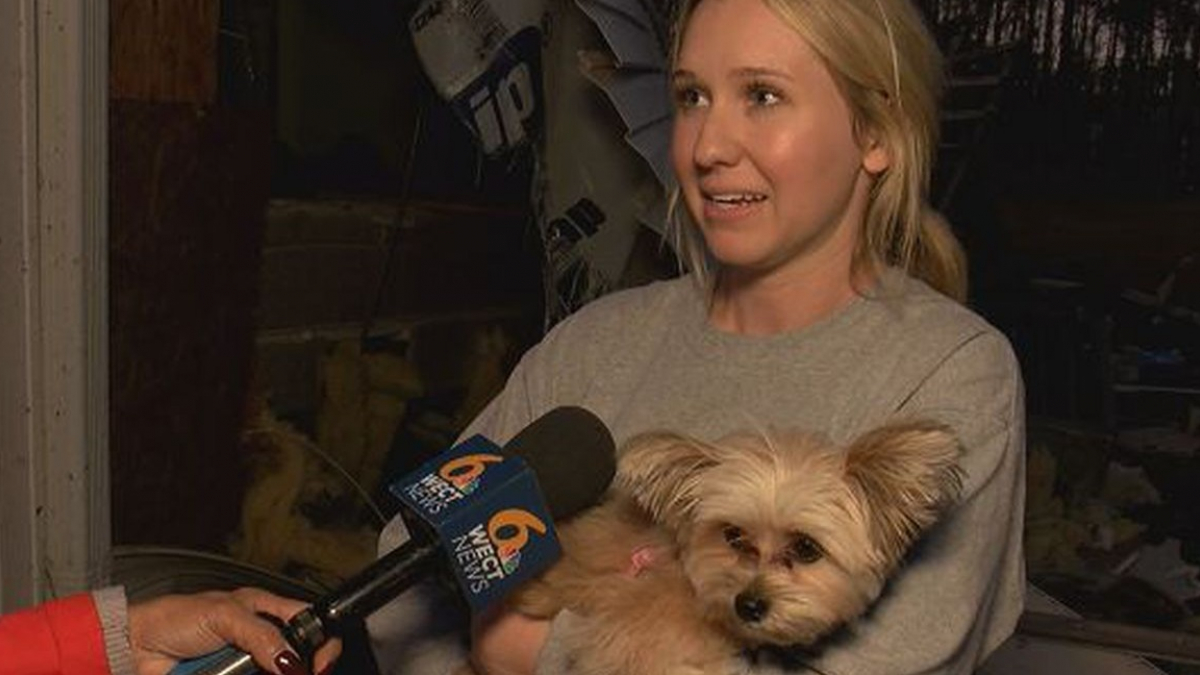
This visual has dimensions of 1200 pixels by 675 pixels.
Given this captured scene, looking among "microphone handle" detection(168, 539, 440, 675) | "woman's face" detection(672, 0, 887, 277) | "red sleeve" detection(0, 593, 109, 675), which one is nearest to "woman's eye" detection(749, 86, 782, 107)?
"woman's face" detection(672, 0, 887, 277)

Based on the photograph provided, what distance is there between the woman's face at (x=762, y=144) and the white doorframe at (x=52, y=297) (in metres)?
1.48

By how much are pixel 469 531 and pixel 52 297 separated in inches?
66.7

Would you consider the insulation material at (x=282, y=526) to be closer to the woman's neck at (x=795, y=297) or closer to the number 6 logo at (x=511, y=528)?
the woman's neck at (x=795, y=297)

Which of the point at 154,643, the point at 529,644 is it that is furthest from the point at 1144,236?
the point at 154,643

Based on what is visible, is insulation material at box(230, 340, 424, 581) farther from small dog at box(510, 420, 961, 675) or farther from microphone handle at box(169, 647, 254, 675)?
microphone handle at box(169, 647, 254, 675)

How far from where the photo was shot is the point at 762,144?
194 cm

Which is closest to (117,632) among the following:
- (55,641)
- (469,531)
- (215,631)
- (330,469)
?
(55,641)

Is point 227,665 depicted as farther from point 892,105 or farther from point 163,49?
point 163,49

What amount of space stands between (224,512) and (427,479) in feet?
9.85

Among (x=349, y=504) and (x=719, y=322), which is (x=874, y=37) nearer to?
(x=719, y=322)

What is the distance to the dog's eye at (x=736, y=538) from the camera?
2.03m

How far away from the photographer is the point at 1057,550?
16.9 feet

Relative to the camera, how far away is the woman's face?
1.93 meters

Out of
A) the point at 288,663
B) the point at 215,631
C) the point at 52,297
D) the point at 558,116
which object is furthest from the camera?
the point at 558,116
